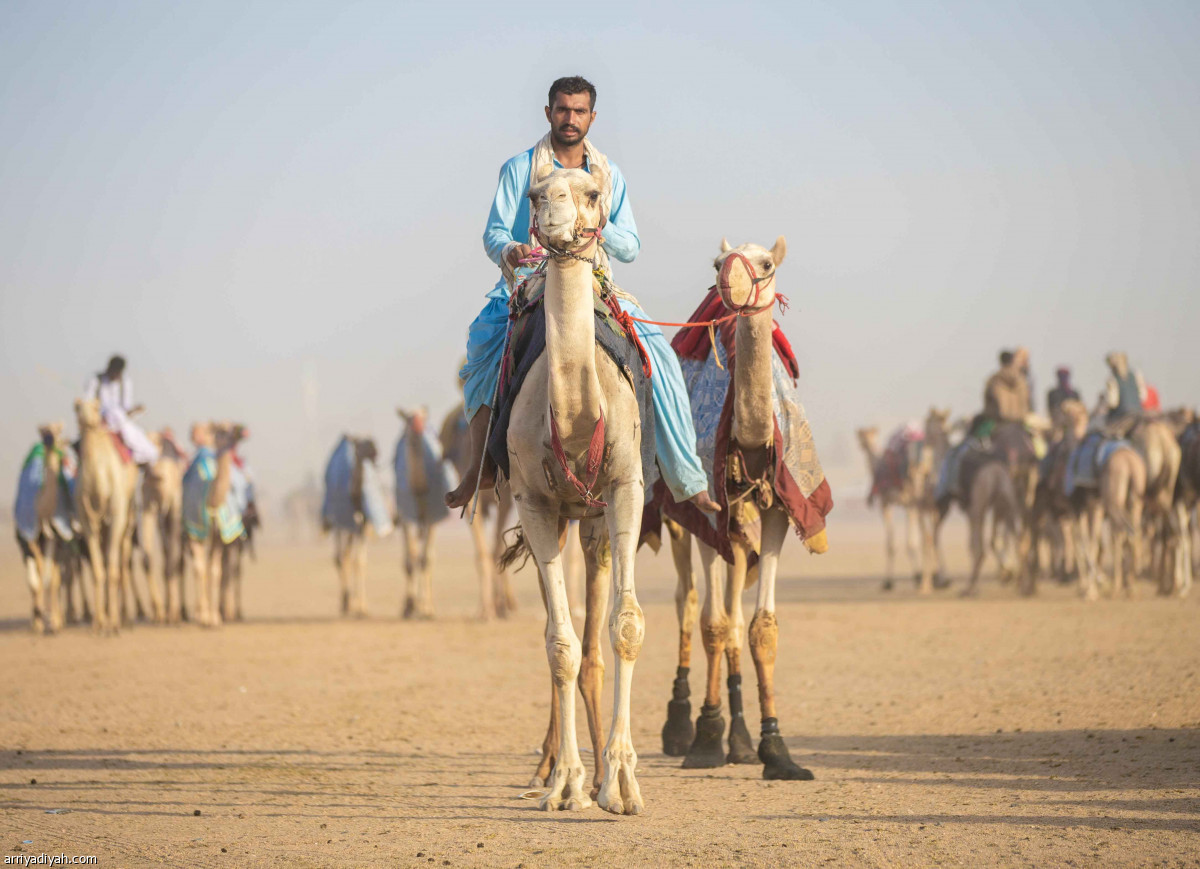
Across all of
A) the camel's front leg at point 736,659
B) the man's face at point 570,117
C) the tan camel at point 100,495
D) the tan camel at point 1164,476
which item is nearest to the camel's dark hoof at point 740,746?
the camel's front leg at point 736,659

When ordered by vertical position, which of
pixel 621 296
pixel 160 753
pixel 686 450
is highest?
pixel 621 296

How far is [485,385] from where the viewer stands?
7246 mm

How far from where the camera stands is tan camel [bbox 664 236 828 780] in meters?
7.45

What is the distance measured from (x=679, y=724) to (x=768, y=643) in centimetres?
139

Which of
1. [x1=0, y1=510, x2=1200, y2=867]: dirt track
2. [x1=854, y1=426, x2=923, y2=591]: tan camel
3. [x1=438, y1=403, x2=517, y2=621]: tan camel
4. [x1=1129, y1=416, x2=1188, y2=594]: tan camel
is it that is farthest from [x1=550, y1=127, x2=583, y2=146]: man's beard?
[x1=854, y1=426, x2=923, y2=591]: tan camel

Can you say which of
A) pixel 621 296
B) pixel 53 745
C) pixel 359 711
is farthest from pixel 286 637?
pixel 621 296

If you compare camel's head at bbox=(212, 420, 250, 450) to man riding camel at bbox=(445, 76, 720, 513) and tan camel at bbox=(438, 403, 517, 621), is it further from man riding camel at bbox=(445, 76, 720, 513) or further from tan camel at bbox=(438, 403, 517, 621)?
man riding camel at bbox=(445, 76, 720, 513)

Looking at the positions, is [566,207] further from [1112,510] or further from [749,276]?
[1112,510]

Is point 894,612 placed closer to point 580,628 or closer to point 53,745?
point 580,628

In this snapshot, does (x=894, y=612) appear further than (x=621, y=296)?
Yes

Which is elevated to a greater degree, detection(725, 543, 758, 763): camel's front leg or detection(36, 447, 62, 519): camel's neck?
detection(36, 447, 62, 519): camel's neck

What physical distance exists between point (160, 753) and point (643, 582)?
2156 cm

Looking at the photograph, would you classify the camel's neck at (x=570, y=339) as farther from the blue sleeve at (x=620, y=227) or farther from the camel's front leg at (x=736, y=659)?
the camel's front leg at (x=736, y=659)

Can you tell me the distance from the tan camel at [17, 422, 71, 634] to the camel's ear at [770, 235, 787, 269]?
47.9 ft
